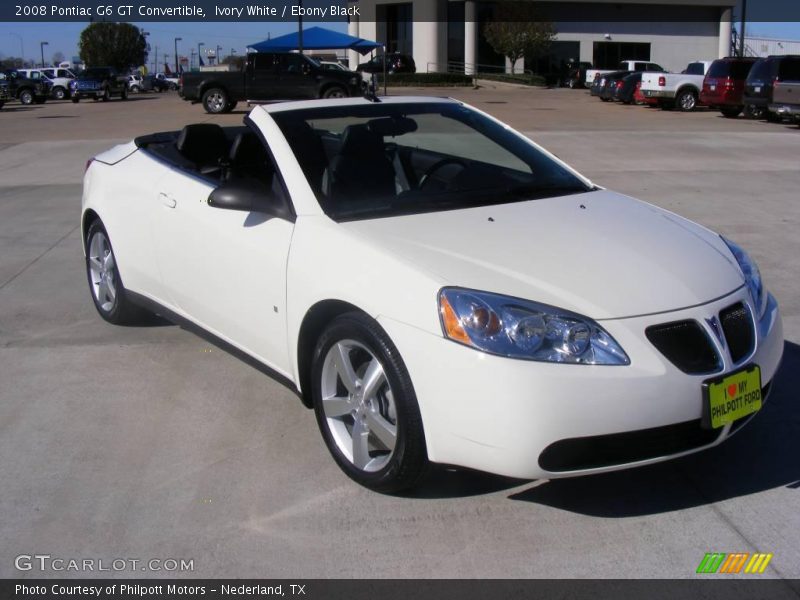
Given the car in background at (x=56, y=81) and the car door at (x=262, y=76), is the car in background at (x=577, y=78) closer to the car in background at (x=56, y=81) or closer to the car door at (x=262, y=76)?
the car in background at (x=56, y=81)

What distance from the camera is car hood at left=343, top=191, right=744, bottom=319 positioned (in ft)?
10.9

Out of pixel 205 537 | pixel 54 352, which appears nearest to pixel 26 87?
pixel 54 352

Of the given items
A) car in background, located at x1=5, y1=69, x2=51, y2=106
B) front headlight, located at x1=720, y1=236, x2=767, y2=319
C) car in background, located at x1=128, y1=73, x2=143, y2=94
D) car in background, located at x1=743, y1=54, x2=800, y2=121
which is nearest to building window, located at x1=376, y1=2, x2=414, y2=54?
car in background, located at x1=128, y1=73, x2=143, y2=94

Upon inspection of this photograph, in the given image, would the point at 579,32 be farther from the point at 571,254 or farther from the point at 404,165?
the point at 571,254

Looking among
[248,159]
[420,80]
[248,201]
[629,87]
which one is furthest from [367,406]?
[420,80]

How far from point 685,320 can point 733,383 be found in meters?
0.30

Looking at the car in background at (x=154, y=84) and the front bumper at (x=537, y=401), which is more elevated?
the car in background at (x=154, y=84)

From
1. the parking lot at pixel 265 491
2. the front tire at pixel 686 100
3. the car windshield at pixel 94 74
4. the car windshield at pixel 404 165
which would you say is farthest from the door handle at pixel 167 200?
the car windshield at pixel 94 74

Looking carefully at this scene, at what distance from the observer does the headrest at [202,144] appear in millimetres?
5426

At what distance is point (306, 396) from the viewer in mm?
4027

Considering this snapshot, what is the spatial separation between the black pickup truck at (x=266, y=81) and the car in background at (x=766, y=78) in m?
11.6

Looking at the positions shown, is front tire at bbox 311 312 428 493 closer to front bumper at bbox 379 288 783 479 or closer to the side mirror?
front bumper at bbox 379 288 783 479

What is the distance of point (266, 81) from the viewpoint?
2744 cm
